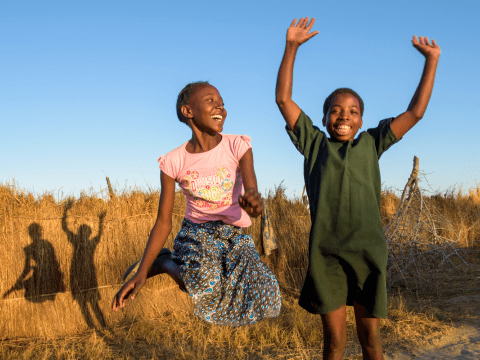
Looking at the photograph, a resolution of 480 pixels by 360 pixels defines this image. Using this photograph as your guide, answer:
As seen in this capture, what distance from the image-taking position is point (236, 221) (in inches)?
111

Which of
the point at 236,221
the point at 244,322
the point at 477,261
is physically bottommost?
the point at 477,261

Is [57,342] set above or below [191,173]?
below

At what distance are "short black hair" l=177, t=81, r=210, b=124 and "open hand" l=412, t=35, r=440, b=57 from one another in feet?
4.65

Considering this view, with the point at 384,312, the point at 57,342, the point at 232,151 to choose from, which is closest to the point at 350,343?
the point at 384,312

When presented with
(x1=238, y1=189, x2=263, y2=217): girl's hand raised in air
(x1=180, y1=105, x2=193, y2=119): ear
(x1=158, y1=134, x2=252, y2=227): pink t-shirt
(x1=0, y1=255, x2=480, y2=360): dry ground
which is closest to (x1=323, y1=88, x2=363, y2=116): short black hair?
(x1=158, y1=134, x2=252, y2=227): pink t-shirt

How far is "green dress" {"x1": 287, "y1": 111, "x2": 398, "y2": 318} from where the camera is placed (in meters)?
2.24

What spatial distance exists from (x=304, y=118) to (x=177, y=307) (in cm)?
457

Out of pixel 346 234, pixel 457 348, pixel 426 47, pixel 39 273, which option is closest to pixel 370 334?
pixel 346 234

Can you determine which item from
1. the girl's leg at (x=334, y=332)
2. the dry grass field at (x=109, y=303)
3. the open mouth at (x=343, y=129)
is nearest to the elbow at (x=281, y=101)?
the open mouth at (x=343, y=129)

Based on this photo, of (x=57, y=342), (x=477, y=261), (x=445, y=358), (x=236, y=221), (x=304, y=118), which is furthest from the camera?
(x=477, y=261)

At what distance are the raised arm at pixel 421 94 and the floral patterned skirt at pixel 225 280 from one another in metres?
1.24

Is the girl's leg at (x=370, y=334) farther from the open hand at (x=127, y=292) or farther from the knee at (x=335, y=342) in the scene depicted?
the open hand at (x=127, y=292)

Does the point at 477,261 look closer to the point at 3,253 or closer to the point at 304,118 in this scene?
A: the point at 304,118

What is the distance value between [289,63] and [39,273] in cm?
473
